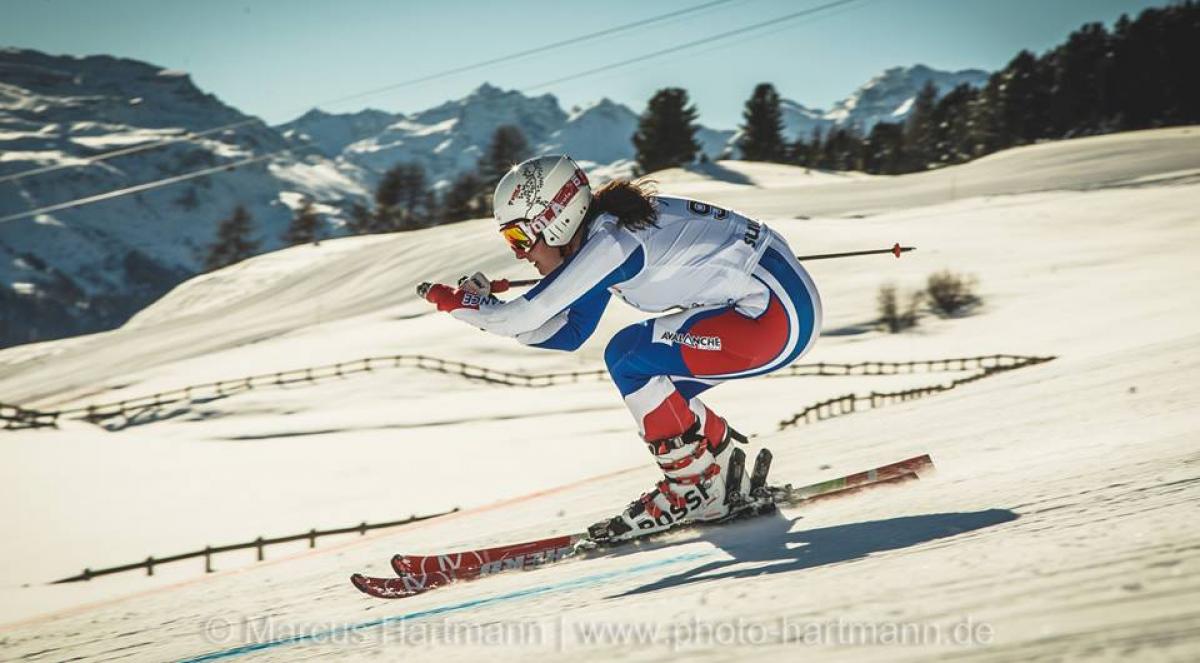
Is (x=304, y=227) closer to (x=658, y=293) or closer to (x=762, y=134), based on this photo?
(x=762, y=134)

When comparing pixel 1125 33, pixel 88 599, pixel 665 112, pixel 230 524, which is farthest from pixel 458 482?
pixel 1125 33

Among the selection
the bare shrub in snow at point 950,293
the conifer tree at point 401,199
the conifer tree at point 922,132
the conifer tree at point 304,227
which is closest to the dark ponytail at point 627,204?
the bare shrub in snow at point 950,293

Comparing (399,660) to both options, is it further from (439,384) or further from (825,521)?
(439,384)

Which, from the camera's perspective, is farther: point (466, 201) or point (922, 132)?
point (922, 132)

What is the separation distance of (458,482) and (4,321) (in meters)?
196

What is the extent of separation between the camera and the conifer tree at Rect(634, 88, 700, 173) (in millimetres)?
69938

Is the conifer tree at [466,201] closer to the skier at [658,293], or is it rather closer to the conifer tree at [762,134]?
the conifer tree at [762,134]

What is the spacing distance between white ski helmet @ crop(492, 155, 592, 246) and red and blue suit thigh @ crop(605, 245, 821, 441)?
58 centimetres

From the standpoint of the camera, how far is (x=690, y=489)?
3.91m

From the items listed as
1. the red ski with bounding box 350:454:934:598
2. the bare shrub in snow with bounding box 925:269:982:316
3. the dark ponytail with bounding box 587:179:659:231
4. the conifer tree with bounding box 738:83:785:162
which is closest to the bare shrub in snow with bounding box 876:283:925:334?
the bare shrub in snow with bounding box 925:269:982:316

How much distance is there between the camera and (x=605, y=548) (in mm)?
4039

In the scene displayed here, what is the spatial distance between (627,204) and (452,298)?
36.3 inches

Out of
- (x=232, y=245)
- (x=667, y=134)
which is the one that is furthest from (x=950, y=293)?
(x=232, y=245)

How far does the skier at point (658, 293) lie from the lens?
11.7 ft
